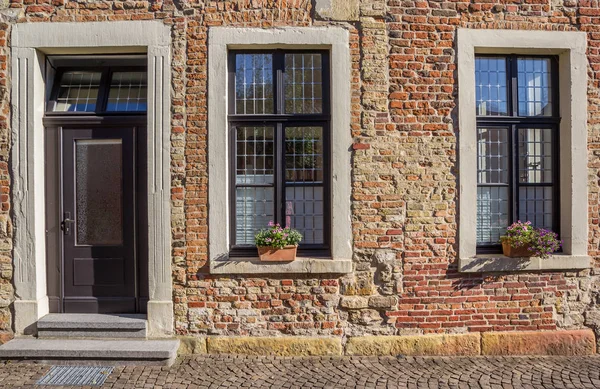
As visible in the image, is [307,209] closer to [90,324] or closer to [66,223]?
[90,324]

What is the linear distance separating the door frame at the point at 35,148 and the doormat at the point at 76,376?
0.63 metres

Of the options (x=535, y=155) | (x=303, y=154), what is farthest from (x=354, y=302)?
(x=535, y=155)

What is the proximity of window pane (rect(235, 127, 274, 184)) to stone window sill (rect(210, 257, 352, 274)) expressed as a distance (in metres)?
0.96

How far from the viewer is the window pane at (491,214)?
4.89 metres

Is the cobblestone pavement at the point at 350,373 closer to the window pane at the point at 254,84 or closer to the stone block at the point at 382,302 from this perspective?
the stone block at the point at 382,302

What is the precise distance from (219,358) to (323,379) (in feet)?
3.91

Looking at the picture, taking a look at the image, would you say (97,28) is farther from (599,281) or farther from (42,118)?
(599,281)

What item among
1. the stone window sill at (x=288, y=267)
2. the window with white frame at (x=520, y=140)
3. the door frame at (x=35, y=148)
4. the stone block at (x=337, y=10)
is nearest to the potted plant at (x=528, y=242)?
the window with white frame at (x=520, y=140)

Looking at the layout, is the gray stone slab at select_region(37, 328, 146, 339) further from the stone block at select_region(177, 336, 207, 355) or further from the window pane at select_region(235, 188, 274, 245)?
the window pane at select_region(235, 188, 274, 245)

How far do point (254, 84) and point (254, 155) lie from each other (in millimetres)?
834

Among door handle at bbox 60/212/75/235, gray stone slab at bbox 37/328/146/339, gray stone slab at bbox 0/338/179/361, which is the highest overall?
door handle at bbox 60/212/75/235

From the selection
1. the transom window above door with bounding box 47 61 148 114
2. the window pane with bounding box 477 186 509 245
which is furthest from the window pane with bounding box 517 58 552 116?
the transom window above door with bounding box 47 61 148 114

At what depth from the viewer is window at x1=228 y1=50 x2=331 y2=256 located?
479 centimetres

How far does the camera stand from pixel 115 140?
4.91 meters
